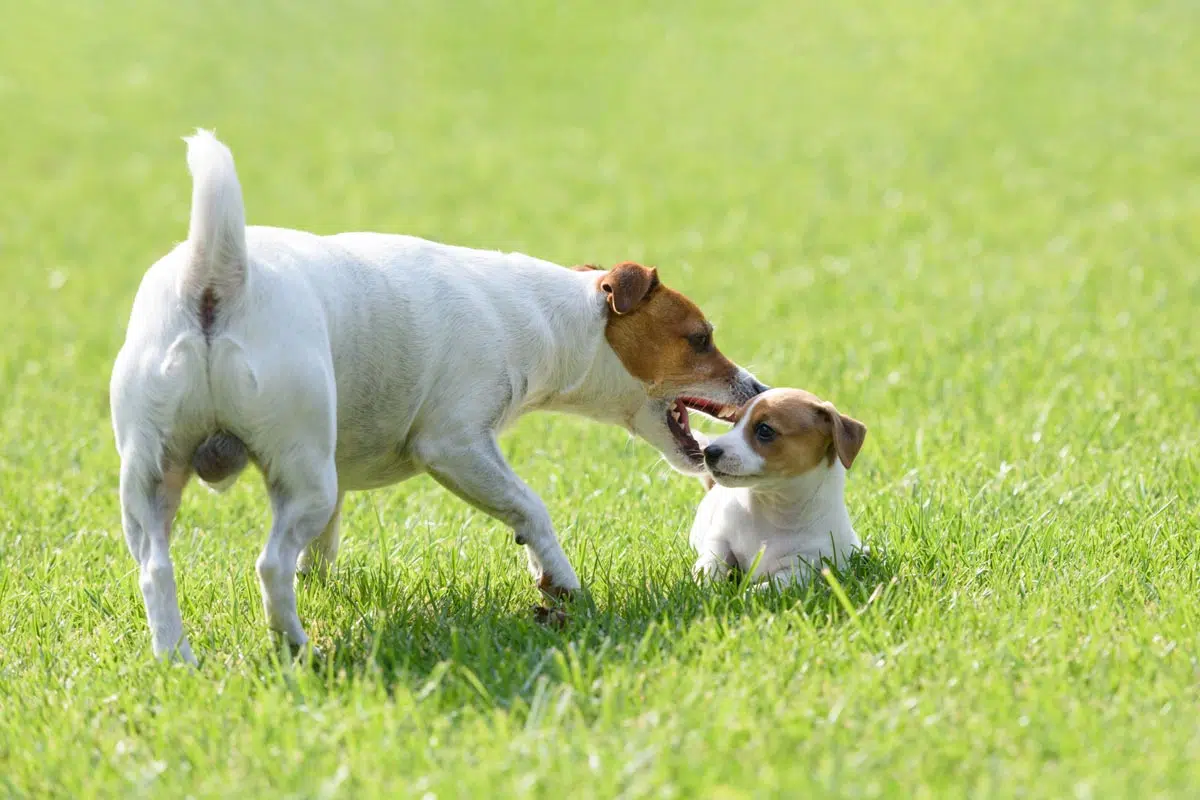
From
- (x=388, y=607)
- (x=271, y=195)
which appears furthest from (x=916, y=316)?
(x=271, y=195)

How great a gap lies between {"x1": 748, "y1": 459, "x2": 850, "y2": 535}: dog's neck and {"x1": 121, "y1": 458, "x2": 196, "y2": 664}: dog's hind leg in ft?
6.33

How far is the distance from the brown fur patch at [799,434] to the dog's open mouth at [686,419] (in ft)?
1.31

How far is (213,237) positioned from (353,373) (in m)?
0.75

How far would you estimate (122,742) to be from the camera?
3895mm

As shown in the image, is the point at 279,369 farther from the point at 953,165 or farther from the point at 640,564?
the point at 953,165

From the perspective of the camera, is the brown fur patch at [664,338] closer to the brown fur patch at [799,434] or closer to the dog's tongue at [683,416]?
the dog's tongue at [683,416]

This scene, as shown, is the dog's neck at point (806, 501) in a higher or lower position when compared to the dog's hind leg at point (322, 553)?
higher

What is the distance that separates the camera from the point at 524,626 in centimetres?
473

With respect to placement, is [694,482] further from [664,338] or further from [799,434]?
[799,434]

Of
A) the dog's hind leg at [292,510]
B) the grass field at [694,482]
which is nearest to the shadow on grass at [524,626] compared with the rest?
the grass field at [694,482]

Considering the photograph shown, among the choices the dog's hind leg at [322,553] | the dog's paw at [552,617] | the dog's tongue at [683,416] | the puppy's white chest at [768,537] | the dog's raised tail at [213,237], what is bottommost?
the dog's hind leg at [322,553]

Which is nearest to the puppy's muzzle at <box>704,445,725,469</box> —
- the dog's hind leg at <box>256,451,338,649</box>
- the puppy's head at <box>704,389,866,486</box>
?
the puppy's head at <box>704,389,866,486</box>

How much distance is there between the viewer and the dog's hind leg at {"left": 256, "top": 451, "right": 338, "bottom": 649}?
423 cm

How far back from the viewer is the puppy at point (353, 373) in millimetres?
4133
